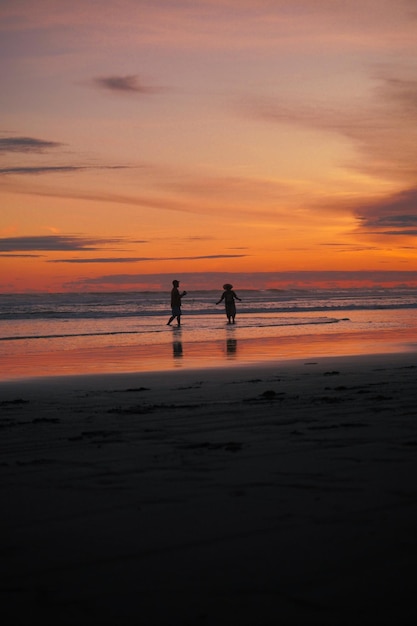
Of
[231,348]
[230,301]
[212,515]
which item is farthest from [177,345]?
[212,515]

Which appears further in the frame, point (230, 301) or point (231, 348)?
point (230, 301)

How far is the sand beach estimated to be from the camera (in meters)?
3.26

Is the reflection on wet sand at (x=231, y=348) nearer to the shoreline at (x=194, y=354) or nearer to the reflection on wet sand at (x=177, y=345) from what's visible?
the shoreline at (x=194, y=354)

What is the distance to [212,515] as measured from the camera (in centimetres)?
438

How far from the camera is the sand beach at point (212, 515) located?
10.7 ft

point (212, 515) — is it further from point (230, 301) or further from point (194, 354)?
point (230, 301)

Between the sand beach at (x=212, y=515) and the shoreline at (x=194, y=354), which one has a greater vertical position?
the shoreline at (x=194, y=354)

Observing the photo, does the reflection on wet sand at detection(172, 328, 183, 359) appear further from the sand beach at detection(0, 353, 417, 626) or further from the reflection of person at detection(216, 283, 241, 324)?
the sand beach at detection(0, 353, 417, 626)

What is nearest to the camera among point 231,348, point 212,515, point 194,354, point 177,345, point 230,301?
point 212,515

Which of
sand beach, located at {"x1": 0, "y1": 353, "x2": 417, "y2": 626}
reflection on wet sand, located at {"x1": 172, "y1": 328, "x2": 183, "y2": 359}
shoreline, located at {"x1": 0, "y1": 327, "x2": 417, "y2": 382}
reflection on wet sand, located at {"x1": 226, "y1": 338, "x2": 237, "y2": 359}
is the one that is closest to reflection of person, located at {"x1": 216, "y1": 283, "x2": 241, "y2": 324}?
reflection on wet sand, located at {"x1": 172, "y1": 328, "x2": 183, "y2": 359}

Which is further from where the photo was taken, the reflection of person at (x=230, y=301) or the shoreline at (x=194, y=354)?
the reflection of person at (x=230, y=301)

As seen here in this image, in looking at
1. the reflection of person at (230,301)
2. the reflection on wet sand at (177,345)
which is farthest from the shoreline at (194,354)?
the reflection of person at (230,301)

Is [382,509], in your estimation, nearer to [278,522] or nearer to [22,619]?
[278,522]

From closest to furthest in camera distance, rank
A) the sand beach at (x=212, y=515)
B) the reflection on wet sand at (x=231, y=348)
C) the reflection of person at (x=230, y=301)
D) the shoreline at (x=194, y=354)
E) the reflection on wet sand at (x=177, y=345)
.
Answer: the sand beach at (x=212, y=515)
the shoreline at (x=194, y=354)
the reflection on wet sand at (x=231, y=348)
the reflection on wet sand at (x=177, y=345)
the reflection of person at (x=230, y=301)
